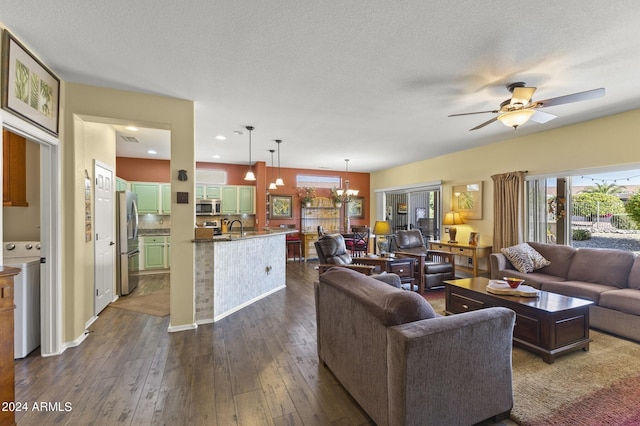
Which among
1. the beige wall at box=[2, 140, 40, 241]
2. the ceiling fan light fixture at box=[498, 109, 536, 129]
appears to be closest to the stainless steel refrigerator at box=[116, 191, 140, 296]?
the beige wall at box=[2, 140, 40, 241]

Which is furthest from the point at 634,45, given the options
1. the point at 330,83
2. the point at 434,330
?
the point at 434,330

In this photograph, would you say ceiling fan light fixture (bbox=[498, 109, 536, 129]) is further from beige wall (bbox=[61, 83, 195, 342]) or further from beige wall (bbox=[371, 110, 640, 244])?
beige wall (bbox=[61, 83, 195, 342])

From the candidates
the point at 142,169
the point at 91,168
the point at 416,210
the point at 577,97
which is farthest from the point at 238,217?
the point at 577,97

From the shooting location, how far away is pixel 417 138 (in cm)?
500

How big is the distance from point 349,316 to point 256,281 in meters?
2.68

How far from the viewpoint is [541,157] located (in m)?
4.62

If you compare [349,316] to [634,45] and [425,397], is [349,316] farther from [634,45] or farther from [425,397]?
[634,45]

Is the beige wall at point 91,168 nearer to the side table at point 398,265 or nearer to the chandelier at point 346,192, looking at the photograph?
the side table at point 398,265

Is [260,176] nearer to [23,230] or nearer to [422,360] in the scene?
[23,230]

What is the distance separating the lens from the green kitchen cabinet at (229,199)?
7.07m

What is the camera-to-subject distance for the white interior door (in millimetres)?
3527

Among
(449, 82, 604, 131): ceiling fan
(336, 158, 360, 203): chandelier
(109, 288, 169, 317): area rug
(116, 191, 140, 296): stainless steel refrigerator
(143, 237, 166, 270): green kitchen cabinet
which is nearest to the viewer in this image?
(449, 82, 604, 131): ceiling fan

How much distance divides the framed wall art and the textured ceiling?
Answer: 4.4 inches

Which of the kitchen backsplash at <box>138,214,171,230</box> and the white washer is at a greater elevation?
the kitchen backsplash at <box>138,214,171,230</box>
